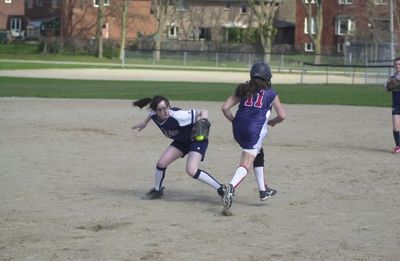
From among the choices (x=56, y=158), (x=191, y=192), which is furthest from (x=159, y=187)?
(x=56, y=158)

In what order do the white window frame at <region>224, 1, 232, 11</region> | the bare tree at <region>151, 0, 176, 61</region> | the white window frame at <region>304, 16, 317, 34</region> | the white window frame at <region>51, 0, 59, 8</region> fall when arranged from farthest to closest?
the white window frame at <region>51, 0, 59, 8</region>, the white window frame at <region>224, 1, 232, 11</region>, the white window frame at <region>304, 16, 317, 34</region>, the bare tree at <region>151, 0, 176, 61</region>

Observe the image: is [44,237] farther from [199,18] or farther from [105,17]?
[199,18]

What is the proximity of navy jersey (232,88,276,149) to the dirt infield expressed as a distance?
0.89m

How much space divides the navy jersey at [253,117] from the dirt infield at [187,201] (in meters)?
0.89

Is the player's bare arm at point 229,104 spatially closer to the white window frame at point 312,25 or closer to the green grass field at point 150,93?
the green grass field at point 150,93

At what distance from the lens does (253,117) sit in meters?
10.1

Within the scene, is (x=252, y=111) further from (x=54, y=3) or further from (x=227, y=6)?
(x=54, y=3)

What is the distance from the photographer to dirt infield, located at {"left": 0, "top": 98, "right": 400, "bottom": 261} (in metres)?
8.20

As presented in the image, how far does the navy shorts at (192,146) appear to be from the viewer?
34.8 ft

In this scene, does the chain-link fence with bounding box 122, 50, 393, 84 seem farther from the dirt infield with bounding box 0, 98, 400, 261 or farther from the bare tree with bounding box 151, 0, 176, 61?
the dirt infield with bounding box 0, 98, 400, 261

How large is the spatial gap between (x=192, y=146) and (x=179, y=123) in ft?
1.08

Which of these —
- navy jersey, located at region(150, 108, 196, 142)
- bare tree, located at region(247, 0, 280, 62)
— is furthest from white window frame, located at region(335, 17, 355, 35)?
navy jersey, located at region(150, 108, 196, 142)

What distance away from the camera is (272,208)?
1047 centimetres

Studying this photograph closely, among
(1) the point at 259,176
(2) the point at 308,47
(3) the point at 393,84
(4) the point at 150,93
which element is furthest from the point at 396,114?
(2) the point at 308,47
